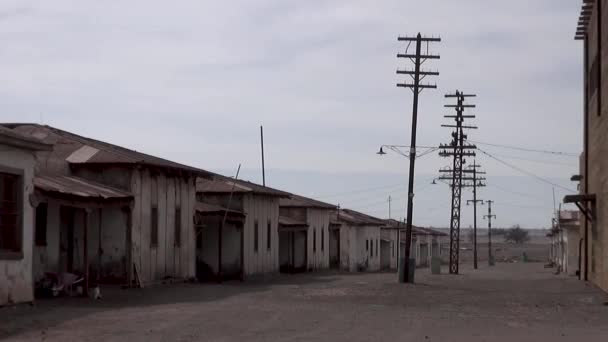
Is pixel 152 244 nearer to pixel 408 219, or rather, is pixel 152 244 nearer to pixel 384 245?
pixel 408 219

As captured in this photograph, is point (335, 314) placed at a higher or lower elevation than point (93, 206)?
lower

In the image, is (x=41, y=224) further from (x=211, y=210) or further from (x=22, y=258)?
(x=211, y=210)

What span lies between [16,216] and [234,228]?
20053mm

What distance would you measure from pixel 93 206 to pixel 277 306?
5480mm

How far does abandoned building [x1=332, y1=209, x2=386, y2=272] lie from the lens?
2539 inches

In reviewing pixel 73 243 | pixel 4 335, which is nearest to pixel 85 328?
pixel 4 335

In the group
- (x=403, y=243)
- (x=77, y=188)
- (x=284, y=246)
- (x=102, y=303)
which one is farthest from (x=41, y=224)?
(x=403, y=243)

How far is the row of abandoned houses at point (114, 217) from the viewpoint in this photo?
2081 cm

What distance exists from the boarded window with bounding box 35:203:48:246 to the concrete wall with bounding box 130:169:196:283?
3677 millimetres

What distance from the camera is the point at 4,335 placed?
1573 cm

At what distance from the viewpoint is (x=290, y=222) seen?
2023 inches

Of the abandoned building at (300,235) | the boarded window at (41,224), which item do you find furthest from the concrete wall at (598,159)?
the abandoned building at (300,235)

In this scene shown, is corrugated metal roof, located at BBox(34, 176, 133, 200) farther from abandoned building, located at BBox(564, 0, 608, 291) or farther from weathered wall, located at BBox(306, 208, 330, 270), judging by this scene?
weathered wall, located at BBox(306, 208, 330, 270)

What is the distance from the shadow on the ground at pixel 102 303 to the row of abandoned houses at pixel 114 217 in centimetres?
63
